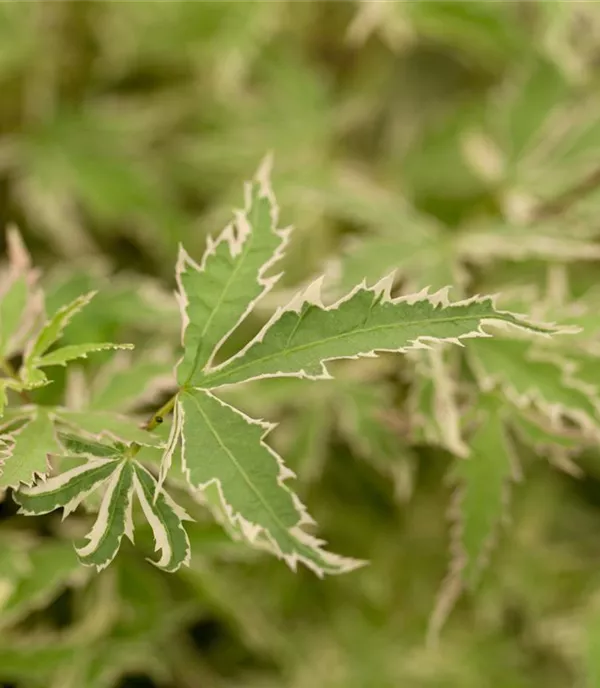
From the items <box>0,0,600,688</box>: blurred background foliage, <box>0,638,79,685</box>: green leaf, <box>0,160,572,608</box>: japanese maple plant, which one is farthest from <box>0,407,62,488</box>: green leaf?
<box>0,638,79,685</box>: green leaf

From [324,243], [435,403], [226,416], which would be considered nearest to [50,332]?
[226,416]

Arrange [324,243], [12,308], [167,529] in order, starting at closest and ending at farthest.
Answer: [167,529], [12,308], [324,243]

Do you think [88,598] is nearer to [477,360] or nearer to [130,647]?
[130,647]

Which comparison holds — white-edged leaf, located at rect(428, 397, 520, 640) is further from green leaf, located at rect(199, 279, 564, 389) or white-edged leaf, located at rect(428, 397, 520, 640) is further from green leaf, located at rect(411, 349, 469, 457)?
green leaf, located at rect(199, 279, 564, 389)

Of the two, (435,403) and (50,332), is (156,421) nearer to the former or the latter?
(50,332)

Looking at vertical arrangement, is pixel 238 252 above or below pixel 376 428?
above

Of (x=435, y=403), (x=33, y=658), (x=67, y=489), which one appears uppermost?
(x=67, y=489)
